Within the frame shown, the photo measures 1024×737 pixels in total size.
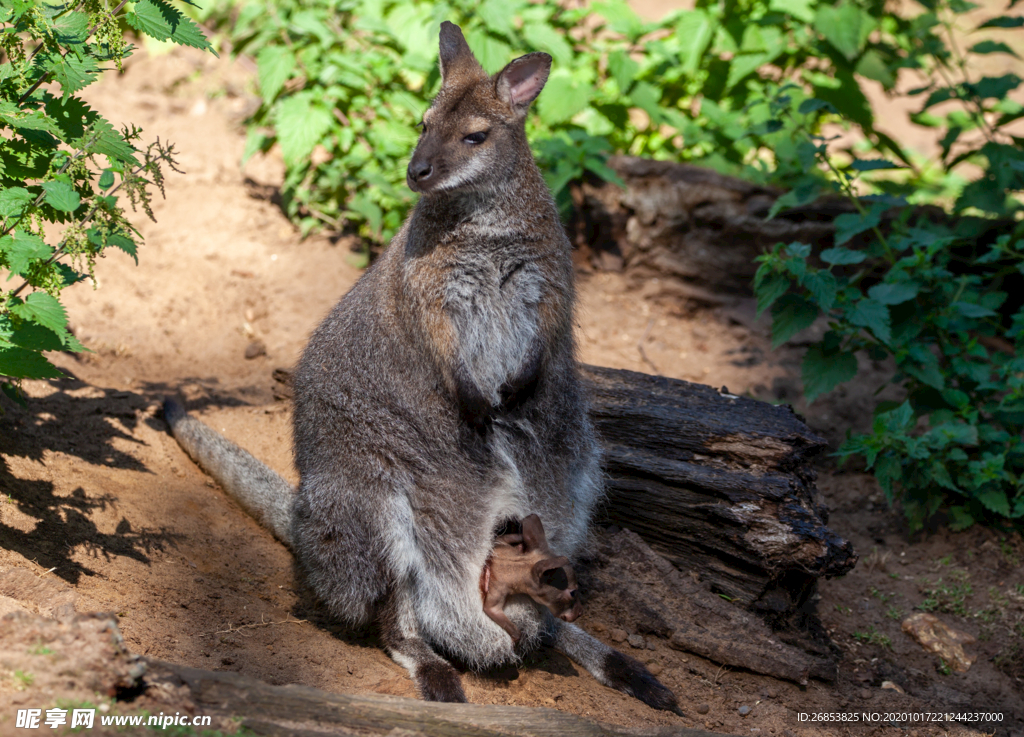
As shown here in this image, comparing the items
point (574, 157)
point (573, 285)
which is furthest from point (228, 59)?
point (573, 285)

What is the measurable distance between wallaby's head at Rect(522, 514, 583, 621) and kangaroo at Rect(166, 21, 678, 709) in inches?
5.4

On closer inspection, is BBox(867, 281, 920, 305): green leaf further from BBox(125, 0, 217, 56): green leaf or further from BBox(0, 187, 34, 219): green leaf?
BBox(0, 187, 34, 219): green leaf

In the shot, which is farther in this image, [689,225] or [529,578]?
[689,225]

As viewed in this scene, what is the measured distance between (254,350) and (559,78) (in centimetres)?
380

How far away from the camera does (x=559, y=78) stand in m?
7.41

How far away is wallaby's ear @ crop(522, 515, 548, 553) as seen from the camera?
3643 millimetres

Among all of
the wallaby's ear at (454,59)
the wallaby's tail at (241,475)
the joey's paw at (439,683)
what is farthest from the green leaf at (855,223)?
the wallaby's tail at (241,475)

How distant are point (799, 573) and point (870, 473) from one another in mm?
1884

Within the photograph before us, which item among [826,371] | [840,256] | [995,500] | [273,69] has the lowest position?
[995,500]

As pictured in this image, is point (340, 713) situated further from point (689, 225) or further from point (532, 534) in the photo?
point (689, 225)

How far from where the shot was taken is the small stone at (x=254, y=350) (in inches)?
237

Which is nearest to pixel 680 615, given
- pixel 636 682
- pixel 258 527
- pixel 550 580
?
pixel 636 682

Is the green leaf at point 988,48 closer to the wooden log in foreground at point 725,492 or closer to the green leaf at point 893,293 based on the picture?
the green leaf at point 893,293

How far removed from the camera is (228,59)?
902 centimetres
